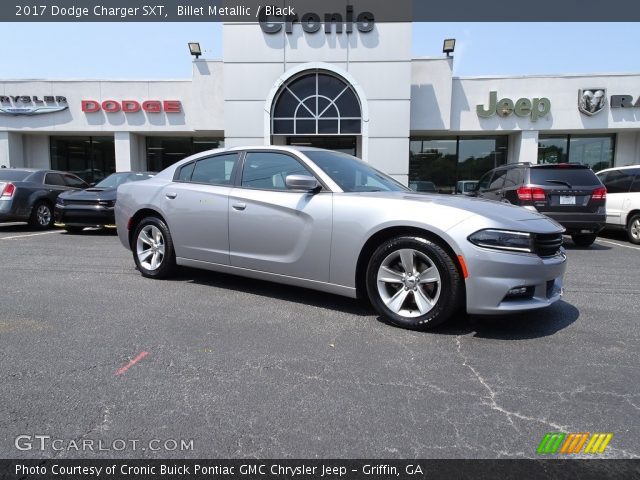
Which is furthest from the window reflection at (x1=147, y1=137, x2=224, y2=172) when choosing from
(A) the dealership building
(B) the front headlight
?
(B) the front headlight

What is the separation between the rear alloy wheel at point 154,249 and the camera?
5.13 metres

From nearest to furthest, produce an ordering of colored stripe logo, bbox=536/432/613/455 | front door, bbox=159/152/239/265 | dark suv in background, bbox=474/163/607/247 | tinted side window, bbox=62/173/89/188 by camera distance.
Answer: colored stripe logo, bbox=536/432/613/455, front door, bbox=159/152/239/265, dark suv in background, bbox=474/163/607/247, tinted side window, bbox=62/173/89/188

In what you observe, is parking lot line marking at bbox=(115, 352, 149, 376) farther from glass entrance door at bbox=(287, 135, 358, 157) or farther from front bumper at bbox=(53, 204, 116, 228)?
glass entrance door at bbox=(287, 135, 358, 157)

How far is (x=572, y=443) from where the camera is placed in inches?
81.4

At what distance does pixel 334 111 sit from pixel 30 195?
10132 mm

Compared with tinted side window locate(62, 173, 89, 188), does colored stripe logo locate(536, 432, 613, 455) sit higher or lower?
lower

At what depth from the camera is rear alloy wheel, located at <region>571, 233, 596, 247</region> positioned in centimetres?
833

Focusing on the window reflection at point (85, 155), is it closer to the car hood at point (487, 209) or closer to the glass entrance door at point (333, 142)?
the glass entrance door at point (333, 142)

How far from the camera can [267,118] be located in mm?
16016

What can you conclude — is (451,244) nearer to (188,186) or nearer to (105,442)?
(105,442)

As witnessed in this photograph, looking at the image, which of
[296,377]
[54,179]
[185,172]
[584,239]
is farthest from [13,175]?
[584,239]

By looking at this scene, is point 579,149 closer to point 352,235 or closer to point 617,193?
point 617,193

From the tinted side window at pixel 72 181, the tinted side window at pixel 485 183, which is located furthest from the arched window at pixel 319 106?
the tinted side window at pixel 485 183

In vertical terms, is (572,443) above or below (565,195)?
below
